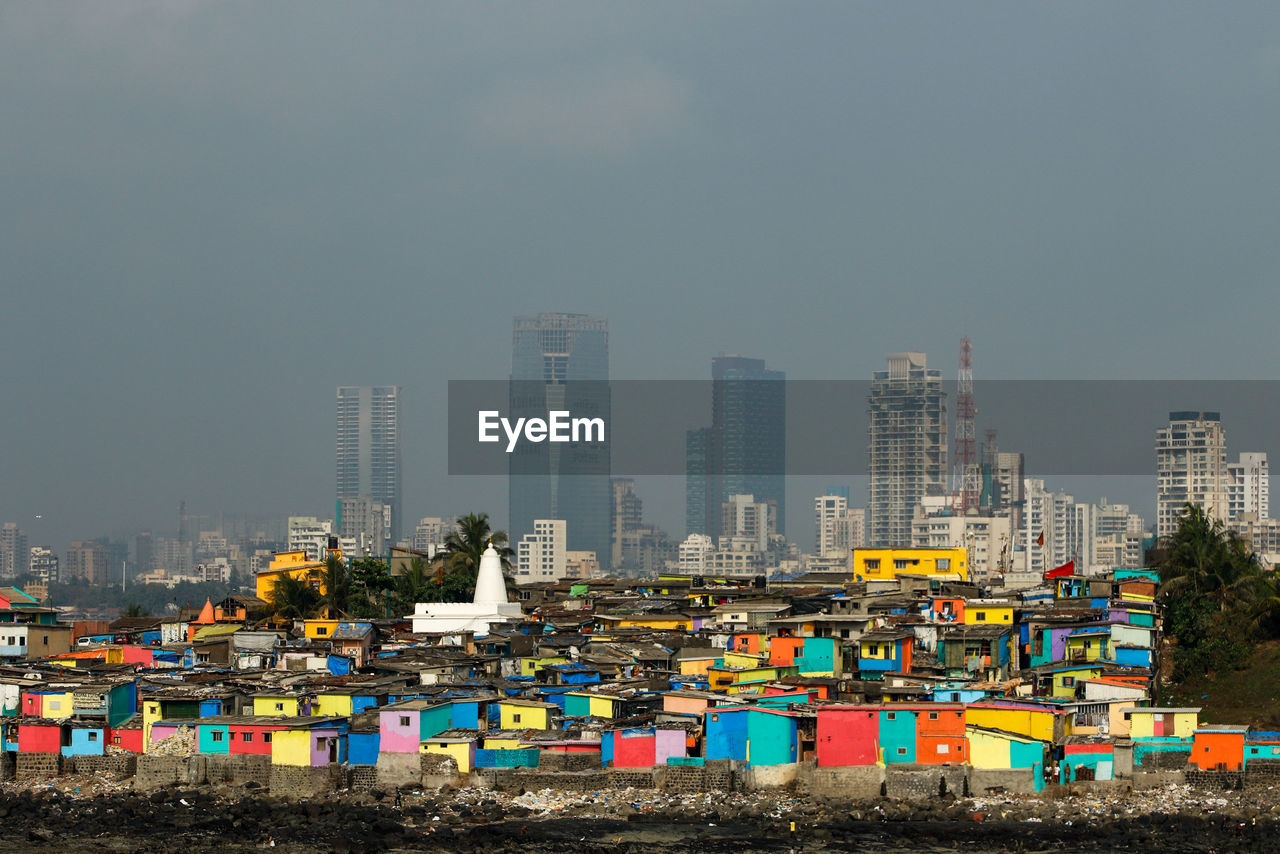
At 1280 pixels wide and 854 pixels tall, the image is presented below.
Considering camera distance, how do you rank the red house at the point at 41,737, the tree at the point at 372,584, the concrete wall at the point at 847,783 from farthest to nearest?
the tree at the point at 372,584 < the red house at the point at 41,737 < the concrete wall at the point at 847,783

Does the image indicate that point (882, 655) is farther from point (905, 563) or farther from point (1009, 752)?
point (905, 563)

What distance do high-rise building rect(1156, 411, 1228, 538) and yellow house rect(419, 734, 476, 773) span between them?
13345 centimetres

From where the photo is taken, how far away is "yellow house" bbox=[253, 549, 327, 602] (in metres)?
61.6

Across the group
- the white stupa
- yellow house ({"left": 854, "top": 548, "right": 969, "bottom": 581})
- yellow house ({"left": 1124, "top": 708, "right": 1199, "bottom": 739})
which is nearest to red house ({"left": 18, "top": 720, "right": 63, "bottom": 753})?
the white stupa

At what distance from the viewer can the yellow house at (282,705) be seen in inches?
1421

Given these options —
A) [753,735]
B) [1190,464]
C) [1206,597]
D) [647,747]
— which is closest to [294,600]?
[647,747]

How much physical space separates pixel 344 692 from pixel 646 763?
697 cm

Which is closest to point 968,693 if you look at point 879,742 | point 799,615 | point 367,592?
point 879,742

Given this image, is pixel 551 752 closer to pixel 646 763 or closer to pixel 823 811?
pixel 646 763

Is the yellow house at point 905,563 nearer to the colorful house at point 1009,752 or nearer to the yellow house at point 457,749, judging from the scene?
the colorful house at point 1009,752

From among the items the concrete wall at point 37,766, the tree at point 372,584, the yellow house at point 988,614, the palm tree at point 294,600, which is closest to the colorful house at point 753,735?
the concrete wall at point 37,766

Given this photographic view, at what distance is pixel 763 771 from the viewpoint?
108 ft

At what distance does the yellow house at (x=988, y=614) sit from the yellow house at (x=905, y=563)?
47.0 ft

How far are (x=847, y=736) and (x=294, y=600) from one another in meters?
28.4
